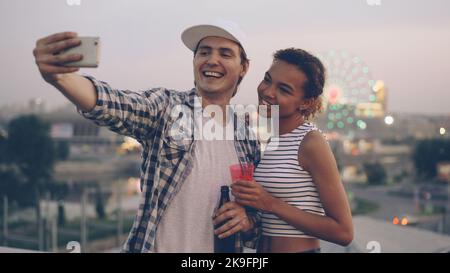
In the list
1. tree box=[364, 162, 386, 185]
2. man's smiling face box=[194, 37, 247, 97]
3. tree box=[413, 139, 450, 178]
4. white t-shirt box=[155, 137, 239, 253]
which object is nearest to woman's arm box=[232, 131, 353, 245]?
white t-shirt box=[155, 137, 239, 253]

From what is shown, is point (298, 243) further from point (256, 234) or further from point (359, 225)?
point (359, 225)

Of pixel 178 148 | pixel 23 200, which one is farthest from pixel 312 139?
pixel 23 200

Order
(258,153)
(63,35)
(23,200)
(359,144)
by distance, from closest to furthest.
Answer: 1. (63,35)
2. (258,153)
3. (23,200)
4. (359,144)

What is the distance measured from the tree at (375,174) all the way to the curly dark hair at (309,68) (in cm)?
5298

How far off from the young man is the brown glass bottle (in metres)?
0.03

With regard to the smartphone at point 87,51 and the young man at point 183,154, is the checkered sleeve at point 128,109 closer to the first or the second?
the young man at point 183,154

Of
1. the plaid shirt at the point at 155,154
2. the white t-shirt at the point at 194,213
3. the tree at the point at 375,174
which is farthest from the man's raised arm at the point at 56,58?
the tree at the point at 375,174

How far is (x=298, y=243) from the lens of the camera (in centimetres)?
237

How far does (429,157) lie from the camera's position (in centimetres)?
4578

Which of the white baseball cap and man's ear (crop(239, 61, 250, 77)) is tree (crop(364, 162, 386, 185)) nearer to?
man's ear (crop(239, 61, 250, 77))

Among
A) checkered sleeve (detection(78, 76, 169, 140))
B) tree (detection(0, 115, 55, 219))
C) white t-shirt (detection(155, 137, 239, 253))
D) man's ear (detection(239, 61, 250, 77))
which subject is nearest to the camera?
checkered sleeve (detection(78, 76, 169, 140))

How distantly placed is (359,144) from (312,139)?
249 ft

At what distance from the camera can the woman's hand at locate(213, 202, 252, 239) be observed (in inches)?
87.3

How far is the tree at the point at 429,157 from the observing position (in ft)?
148
